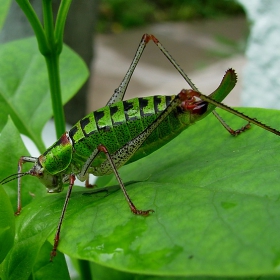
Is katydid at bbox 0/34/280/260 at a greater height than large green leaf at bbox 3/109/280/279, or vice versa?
katydid at bbox 0/34/280/260

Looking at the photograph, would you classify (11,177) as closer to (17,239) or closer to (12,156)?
(12,156)

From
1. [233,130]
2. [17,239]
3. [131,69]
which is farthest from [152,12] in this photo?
[17,239]

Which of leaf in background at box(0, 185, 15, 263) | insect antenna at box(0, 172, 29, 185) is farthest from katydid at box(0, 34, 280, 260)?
leaf in background at box(0, 185, 15, 263)

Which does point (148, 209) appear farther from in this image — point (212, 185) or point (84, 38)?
point (84, 38)

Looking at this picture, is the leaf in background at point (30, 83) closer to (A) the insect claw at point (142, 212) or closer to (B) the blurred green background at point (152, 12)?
(A) the insect claw at point (142, 212)

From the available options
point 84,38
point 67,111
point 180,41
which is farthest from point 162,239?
point 180,41

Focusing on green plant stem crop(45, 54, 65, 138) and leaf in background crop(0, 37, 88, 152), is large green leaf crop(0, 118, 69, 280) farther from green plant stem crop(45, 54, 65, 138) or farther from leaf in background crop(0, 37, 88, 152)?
leaf in background crop(0, 37, 88, 152)

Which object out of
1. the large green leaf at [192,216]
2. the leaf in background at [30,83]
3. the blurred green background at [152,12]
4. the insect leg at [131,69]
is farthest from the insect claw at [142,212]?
the blurred green background at [152,12]
